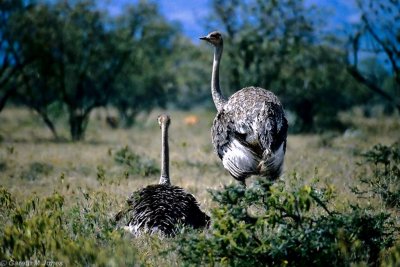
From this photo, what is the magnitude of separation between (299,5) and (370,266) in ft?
56.2

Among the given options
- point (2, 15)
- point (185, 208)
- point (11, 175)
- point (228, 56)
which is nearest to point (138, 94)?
point (228, 56)

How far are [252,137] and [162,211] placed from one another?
1344 millimetres

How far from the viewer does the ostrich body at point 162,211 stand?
18.2 ft

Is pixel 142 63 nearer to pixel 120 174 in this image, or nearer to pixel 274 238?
pixel 120 174

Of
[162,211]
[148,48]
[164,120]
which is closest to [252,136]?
[162,211]

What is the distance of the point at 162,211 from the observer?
223 inches

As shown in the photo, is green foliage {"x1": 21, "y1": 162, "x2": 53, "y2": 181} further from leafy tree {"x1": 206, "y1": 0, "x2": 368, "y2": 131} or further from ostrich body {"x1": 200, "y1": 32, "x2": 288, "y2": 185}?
leafy tree {"x1": 206, "y1": 0, "x2": 368, "y2": 131}

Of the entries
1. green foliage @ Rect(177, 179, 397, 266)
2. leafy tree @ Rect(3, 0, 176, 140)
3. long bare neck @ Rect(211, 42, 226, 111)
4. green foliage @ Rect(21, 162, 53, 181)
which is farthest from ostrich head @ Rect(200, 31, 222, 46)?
leafy tree @ Rect(3, 0, 176, 140)

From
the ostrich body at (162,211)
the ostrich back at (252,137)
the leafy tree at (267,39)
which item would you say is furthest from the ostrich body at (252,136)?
the leafy tree at (267,39)

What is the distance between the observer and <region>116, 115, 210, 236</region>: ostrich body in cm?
555

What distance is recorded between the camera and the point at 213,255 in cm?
438

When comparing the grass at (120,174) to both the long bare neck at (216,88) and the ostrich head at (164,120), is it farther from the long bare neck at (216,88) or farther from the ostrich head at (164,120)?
the long bare neck at (216,88)

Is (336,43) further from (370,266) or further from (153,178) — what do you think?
(370,266)

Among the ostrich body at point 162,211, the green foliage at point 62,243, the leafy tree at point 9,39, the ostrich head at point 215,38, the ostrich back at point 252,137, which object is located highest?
the leafy tree at point 9,39
